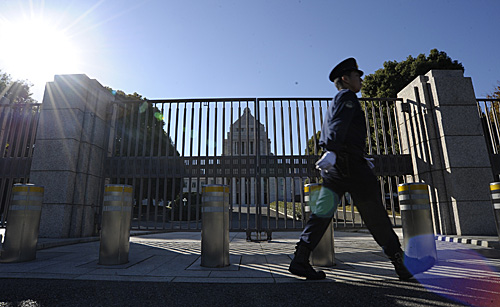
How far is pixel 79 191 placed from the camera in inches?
273

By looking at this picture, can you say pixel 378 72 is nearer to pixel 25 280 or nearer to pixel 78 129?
pixel 78 129

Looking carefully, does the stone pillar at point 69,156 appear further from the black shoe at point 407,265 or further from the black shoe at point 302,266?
the black shoe at point 407,265

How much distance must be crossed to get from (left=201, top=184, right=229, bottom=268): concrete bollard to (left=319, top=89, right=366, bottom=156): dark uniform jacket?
168 cm

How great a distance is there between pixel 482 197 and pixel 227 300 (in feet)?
22.8

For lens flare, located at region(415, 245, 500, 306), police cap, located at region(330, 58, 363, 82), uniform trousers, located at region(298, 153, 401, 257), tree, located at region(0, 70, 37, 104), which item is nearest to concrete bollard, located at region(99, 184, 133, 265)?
uniform trousers, located at region(298, 153, 401, 257)

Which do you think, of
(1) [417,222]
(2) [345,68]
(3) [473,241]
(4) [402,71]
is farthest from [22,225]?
(4) [402,71]

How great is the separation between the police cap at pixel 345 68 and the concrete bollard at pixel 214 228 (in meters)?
2.11

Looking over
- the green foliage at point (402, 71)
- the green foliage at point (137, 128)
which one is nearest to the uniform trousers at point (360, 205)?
the green foliage at point (137, 128)

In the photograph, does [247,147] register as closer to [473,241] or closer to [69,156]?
[69,156]

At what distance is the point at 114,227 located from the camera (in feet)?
13.4

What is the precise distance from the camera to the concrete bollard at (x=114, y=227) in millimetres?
4031

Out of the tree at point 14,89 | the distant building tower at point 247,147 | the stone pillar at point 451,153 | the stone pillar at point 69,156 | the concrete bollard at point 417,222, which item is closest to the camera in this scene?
the concrete bollard at point 417,222

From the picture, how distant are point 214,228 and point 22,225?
3.05 meters

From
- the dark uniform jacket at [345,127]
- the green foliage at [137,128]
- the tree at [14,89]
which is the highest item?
the tree at [14,89]
